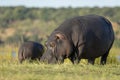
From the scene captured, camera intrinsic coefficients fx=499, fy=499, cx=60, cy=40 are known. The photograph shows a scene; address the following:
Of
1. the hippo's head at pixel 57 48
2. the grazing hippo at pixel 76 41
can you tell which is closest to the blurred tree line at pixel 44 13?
the grazing hippo at pixel 76 41

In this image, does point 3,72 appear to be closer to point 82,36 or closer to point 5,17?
point 82,36

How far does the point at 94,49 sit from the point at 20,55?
420 centimetres

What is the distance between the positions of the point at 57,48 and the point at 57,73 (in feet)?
9.34

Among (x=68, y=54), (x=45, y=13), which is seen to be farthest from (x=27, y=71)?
(x=45, y=13)

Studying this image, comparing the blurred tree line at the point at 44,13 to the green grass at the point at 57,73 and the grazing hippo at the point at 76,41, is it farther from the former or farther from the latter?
the green grass at the point at 57,73

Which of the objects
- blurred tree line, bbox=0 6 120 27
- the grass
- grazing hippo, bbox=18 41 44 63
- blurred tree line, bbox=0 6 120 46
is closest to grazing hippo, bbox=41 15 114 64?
the grass

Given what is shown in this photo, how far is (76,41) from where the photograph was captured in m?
12.3

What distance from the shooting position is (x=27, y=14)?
70625mm

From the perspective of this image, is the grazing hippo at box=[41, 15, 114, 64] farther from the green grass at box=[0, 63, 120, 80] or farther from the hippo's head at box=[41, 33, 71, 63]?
the green grass at box=[0, 63, 120, 80]

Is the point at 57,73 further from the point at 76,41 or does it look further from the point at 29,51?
the point at 29,51

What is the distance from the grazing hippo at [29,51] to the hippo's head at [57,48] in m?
3.73

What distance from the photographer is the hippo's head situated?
12.3 m

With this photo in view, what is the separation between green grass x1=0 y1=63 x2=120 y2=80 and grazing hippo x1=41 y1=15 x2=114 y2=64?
5.18ft

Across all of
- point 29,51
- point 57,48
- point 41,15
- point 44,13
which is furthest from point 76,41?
point 44,13
